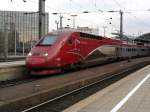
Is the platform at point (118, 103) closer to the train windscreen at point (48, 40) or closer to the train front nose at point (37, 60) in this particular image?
the train front nose at point (37, 60)

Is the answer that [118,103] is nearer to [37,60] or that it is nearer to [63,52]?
[37,60]

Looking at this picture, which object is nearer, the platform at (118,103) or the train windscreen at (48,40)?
the platform at (118,103)

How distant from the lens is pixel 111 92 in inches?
768

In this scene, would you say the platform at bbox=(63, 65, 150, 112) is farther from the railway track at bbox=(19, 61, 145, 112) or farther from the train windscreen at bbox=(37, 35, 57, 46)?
the train windscreen at bbox=(37, 35, 57, 46)

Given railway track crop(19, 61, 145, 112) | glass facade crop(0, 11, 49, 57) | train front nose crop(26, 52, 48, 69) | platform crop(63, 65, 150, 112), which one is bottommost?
railway track crop(19, 61, 145, 112)

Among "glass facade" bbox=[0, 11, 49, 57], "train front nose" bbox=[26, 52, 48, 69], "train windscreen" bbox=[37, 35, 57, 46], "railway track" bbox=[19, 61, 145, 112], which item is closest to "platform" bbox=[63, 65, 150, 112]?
"railway track" bbox=[19, 61, 145, 112]

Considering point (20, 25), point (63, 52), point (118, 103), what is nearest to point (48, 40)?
point (63, 52)

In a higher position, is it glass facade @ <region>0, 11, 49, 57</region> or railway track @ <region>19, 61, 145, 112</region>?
glass facade @ <region>0, 11, 49, 57</region>

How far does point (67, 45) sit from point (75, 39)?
1.91m

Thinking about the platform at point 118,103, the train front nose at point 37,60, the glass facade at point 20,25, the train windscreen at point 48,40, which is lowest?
the platform at point 118,103

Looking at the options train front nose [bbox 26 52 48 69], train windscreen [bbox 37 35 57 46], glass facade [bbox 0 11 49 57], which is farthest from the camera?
glass facade [bbox 0 11 49 57]

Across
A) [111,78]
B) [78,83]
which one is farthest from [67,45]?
[78,83]

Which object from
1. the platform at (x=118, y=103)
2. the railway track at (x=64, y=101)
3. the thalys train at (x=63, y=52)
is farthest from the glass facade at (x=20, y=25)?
the platform at (x=118, y=103)

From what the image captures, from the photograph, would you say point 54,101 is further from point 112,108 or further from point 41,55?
point 41,55
